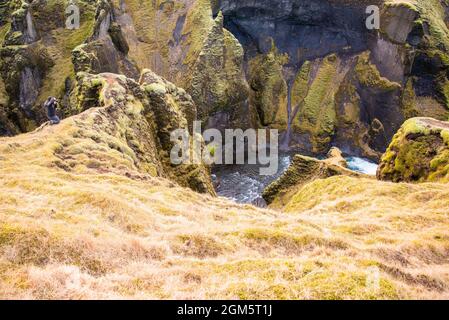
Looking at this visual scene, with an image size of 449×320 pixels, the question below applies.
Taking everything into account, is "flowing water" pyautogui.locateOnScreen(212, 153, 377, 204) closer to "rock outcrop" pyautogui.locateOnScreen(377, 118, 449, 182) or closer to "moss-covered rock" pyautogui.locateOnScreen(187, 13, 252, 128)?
"moss-covered rock" pyautogui.locateOnScreen(187, 13, 252, 128)

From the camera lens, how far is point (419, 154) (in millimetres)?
42000

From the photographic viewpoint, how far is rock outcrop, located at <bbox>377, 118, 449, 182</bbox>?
39719 mm

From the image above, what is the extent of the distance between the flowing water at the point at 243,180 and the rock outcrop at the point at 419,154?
44.1m

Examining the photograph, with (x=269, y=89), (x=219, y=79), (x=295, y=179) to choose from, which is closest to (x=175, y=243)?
(x=295, y=179)

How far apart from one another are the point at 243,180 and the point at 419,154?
201ft

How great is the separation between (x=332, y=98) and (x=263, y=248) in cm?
12826

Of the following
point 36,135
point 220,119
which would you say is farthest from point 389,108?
point 36,135

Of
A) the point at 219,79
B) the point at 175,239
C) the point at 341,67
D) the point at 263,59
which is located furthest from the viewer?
the point at 341,67

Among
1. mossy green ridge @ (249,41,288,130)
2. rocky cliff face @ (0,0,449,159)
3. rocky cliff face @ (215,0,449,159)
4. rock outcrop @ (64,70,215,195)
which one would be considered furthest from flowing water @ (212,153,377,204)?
rock outcrop @ (64,70,215,195)

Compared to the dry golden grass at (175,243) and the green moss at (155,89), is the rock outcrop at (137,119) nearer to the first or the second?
the green moss at (155,89)

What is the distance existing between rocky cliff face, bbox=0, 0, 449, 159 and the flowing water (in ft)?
41.6

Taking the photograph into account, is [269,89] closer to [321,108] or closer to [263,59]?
[263,59]

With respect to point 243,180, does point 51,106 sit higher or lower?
higher
